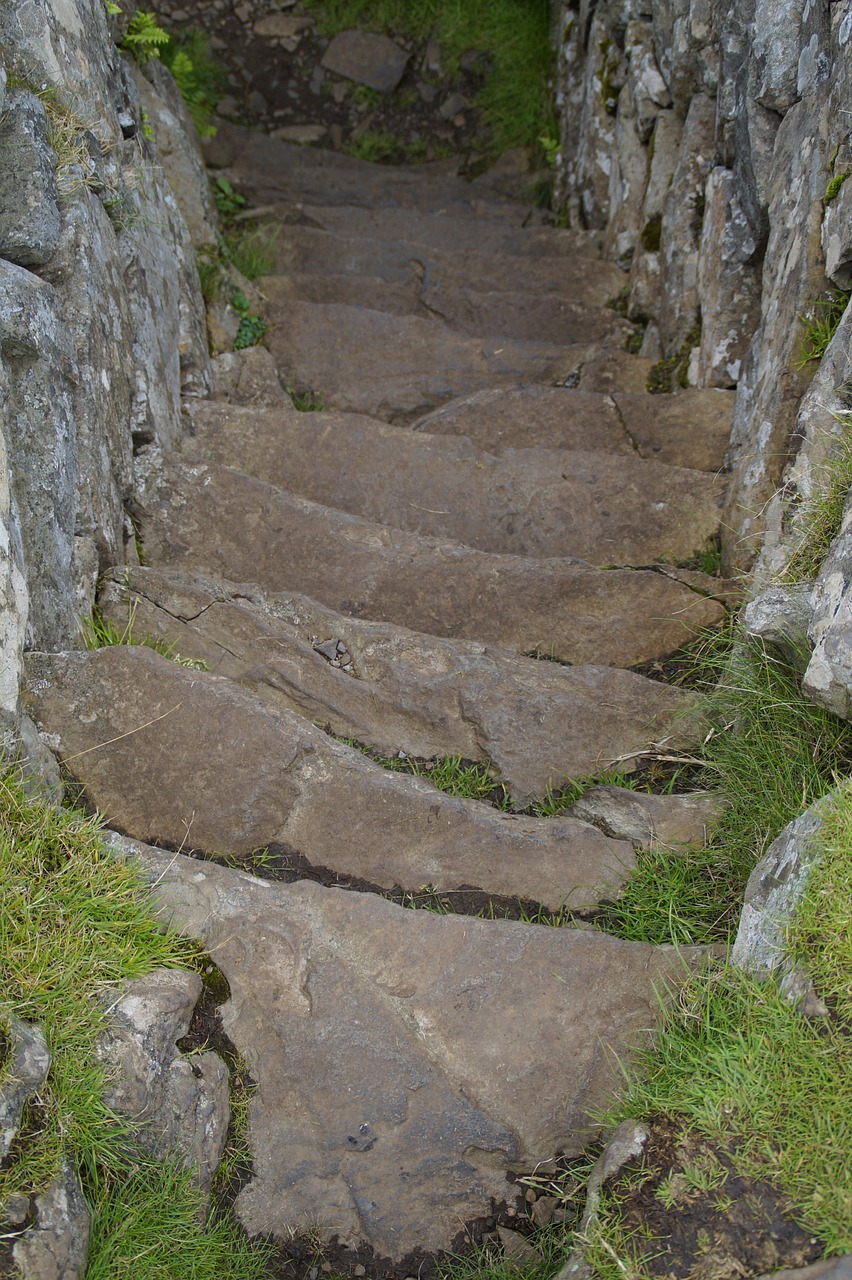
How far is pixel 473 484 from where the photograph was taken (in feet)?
13.5

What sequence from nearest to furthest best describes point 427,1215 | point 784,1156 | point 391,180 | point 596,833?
point 784,1156 → point 427,1215 → point 596,833 → point 391,180

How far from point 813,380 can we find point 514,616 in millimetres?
1262

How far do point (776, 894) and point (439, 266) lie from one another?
15.7ft

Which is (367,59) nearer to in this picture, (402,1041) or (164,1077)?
(402,1041)

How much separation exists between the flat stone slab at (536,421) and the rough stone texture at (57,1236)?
130 inches

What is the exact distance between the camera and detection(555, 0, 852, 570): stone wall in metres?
3.33

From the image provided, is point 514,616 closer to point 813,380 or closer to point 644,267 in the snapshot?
point 813,380

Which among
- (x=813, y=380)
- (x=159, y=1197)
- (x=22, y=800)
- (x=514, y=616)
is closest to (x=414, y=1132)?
(x=159, y=1197)

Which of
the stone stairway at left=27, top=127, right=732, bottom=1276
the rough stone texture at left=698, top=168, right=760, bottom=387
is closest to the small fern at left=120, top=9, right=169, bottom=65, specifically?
the stone stairway at left=27, top=127, right=732, bottom=1276

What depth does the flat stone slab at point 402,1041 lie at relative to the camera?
2.28 meters

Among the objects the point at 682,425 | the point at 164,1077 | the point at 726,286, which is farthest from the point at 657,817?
the point at 726,286

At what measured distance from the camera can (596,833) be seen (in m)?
2.79

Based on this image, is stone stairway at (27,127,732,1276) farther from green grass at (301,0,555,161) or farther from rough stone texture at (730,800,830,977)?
green grass at (301,0,555,161)

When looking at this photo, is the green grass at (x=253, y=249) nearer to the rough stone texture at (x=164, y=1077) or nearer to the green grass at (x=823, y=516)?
the green grass at (x=823, y=516)
